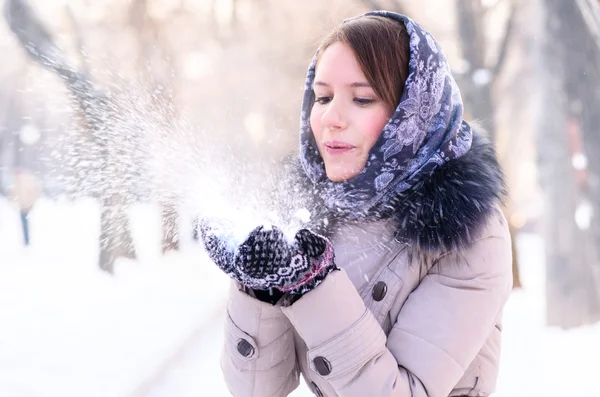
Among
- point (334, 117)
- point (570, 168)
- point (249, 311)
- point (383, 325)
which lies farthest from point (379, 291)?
point (570, 168)

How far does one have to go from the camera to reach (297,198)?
1485 millimetres

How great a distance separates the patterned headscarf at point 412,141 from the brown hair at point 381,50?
2cm

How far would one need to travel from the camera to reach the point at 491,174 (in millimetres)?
1259

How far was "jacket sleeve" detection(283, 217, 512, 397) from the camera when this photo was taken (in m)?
1.03

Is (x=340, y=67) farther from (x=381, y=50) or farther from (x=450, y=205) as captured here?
(x=450, y=205)

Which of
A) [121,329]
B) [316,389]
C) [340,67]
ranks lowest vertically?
[121,329]

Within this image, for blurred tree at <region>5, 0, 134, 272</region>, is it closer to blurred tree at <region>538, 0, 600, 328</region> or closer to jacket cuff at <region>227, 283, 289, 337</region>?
jacket cuff at <region>227, 283, 289, 337</region>

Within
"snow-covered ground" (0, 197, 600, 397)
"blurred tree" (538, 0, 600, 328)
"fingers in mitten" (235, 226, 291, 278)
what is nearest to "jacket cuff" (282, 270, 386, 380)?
"fingers in mitten" (235, 226, 291, 278)

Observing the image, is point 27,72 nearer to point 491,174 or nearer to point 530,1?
point 491,174

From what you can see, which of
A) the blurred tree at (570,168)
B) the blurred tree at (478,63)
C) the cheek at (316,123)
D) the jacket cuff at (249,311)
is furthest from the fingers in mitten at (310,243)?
the blurred tree at (478,63)

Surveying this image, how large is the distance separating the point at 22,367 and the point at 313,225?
89.1 inches

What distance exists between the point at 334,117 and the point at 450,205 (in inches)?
13.3

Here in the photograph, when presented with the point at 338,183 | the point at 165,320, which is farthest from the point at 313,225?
the point at 165,320

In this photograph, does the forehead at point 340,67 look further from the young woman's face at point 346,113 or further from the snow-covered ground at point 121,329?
the snow-covered ground at point 121,329
